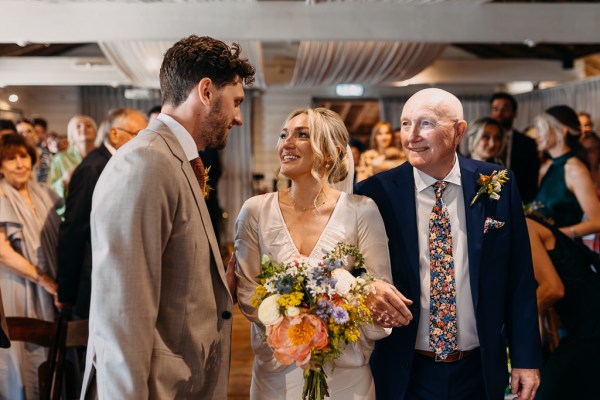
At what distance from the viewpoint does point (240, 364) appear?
588 centimetres

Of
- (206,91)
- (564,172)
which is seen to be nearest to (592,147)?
(564,172)

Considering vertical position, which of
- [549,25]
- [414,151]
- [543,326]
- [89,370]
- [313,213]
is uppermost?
[549,25]

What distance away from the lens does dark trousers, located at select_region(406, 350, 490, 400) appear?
2.40 metres

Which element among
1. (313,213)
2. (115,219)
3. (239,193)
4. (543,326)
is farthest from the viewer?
(239,193)

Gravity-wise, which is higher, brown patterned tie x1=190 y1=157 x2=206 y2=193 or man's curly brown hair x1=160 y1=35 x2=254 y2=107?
man's curly brown hair x1=160 y1=35 x2=254 y2=107

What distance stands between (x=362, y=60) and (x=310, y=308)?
616 centimetres

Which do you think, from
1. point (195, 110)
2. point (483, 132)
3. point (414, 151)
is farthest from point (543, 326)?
point (195, 110)

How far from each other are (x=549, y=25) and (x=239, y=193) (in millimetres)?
8502

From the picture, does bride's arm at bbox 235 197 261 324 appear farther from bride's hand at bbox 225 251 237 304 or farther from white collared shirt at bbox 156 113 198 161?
white collared shirt at bbox 156 113 198 161

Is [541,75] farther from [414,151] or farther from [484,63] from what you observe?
[414,151]

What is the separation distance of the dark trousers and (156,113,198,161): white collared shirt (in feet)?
3.71

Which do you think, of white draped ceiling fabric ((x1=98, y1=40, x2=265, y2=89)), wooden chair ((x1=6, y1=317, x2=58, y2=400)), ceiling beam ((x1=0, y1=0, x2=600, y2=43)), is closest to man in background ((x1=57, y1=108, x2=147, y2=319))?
wooden chair ((x1=6, y1=317, x2=58, y2=400))

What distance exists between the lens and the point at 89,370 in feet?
6.02

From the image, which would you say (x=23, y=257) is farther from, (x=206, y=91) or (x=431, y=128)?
(x=431, y=128)
